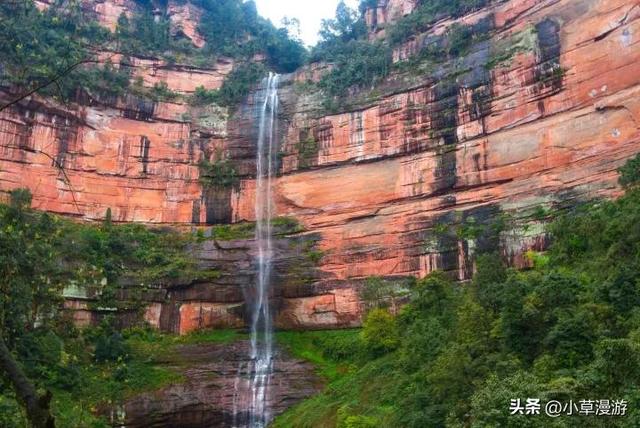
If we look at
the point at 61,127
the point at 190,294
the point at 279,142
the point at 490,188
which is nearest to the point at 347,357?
the point at 190,294

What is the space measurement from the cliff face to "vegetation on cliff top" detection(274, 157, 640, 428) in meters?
3.18

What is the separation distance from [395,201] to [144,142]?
1341cm

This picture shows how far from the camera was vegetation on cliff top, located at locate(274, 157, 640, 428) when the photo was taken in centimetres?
835

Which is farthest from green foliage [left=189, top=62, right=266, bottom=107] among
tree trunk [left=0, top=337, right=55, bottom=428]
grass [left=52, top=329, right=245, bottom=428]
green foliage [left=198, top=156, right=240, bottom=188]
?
tree trunk [left=0, top=337, right=55, bottom=428]

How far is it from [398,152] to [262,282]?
8775 millimetres

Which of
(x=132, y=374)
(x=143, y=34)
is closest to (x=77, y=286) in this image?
(x=132, y=374)

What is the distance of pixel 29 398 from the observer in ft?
9.30

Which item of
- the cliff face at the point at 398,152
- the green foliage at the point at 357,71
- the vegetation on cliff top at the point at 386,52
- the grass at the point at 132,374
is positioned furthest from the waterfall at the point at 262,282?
the green foliage at the point at 357,71

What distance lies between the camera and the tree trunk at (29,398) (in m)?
2.76

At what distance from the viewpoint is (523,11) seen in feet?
86.0

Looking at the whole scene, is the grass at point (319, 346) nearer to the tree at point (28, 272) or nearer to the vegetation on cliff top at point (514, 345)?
the vegetation on cliff top at point (514, 345)

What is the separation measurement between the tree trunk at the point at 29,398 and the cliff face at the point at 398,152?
21.1 metres

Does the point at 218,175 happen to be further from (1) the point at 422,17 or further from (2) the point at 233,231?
(1) the point at 422,17

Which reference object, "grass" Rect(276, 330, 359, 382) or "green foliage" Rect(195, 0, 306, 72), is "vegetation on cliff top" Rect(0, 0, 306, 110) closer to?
"green foliage" Rect(195, 0, 306, 72)
